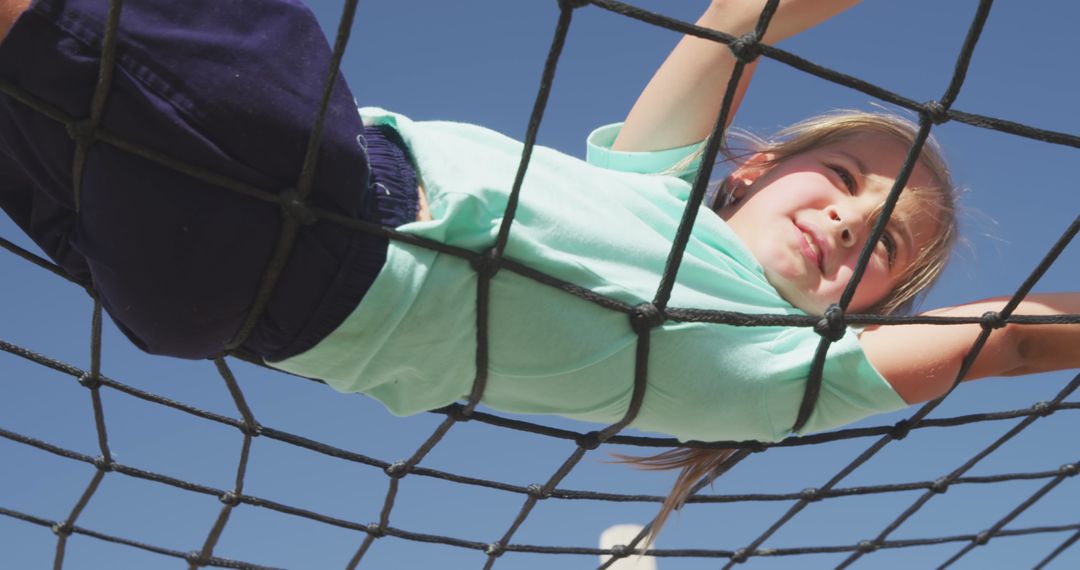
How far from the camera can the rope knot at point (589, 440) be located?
127 cm

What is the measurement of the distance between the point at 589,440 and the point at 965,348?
37cm

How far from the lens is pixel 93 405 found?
1.39 meters

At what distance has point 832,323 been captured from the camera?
1.11 meters

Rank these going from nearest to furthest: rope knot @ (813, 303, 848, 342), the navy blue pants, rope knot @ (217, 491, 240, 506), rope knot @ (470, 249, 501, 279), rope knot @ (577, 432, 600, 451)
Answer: the navy blue pants, rope knot @ (470, 249, 501, 279), rope knot @ (813, 303, 848, 342), rope knot @ (577, 432, 600, 451), rope knot @ (217, 491, 240, 506)

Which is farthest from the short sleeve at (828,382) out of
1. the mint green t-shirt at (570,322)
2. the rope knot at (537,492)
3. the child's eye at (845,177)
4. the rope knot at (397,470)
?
the rope knot at (397,470)

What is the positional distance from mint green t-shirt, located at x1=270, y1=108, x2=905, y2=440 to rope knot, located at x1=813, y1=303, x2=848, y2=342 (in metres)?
0.05

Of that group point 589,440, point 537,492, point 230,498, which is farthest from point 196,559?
point 589,440

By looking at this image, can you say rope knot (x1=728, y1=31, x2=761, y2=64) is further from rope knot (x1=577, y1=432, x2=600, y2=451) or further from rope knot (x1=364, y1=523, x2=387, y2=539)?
rope knot (x1=364, y1=523, x2=387, y2=539)

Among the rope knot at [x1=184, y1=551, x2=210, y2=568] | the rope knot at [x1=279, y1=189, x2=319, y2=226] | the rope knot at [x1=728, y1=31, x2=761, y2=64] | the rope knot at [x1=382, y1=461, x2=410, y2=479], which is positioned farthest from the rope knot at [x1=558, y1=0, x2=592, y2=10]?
the rope knot at [x1=184, y1=551, x2=210, y2=568]

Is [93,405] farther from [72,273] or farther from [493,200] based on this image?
[493,200]

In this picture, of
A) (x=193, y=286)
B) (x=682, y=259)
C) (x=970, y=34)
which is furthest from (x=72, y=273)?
(x=970, y=34)

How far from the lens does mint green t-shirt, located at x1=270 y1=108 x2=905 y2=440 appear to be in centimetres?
102

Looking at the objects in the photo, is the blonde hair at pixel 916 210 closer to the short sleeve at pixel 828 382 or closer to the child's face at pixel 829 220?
the child's face at pixel 829 220

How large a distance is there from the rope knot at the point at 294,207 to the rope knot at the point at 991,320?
638mm
